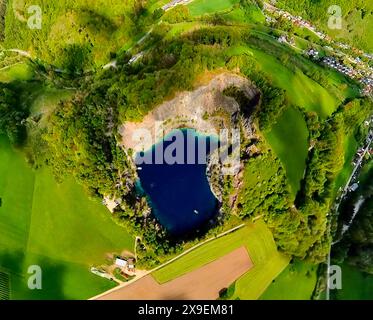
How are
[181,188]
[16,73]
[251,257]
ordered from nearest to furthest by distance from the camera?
[251,257] → [181,188] → [16,73]

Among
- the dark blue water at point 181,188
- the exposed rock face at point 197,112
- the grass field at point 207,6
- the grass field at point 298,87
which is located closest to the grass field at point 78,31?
the grass field at point 207,6

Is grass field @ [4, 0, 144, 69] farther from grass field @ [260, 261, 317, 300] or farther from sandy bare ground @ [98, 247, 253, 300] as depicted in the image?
grass field @ [260, 261, 317, 300]

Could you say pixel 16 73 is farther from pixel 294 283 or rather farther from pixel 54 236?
pixel 294 283

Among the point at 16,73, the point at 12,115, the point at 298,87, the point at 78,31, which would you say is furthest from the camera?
the point at 16,73

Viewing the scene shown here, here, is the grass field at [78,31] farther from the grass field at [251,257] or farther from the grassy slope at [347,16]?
the grass field at [251,257]

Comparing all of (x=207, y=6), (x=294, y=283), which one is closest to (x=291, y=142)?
(x=294, y=283)

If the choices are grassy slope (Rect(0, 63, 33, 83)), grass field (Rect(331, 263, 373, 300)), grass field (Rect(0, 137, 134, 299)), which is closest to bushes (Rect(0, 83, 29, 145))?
grassy slope (Rect(0, 63, 33, 83))
